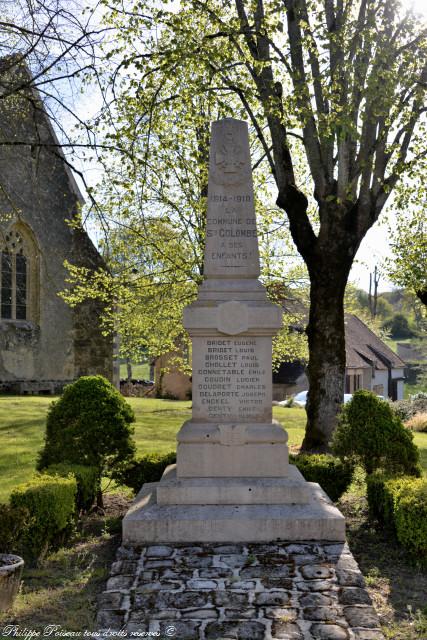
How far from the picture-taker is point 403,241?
18.4 metres

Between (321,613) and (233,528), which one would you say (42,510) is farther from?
(321,613)

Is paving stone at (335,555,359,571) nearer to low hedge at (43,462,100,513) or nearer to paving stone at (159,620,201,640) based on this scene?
paving stone at (159,620,201,640)

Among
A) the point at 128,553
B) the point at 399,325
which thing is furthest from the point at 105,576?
the point at 399,325

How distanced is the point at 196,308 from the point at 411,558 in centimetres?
332

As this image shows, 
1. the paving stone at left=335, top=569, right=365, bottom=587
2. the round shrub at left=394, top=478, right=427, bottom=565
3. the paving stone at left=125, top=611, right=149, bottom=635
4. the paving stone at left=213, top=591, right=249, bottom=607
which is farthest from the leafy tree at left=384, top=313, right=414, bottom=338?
the paving stone at left=125, top=611, right=149, bottom=635

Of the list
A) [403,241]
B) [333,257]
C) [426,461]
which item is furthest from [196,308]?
[403,241]

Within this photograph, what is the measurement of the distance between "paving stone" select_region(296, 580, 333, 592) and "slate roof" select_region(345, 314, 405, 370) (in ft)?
93.5

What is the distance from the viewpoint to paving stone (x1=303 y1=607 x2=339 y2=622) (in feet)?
14.1

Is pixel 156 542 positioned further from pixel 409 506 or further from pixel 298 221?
pixel 298 221

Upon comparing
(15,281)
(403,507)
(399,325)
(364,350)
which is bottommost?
(403,507)

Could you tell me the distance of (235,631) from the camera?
162 inches

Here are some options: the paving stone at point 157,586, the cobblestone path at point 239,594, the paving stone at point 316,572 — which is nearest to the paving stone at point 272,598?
the cobblestone path at point 239,594

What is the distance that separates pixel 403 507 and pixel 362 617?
5.08 feet

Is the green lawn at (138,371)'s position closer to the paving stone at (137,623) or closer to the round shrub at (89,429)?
the round shrub at (89,429)
